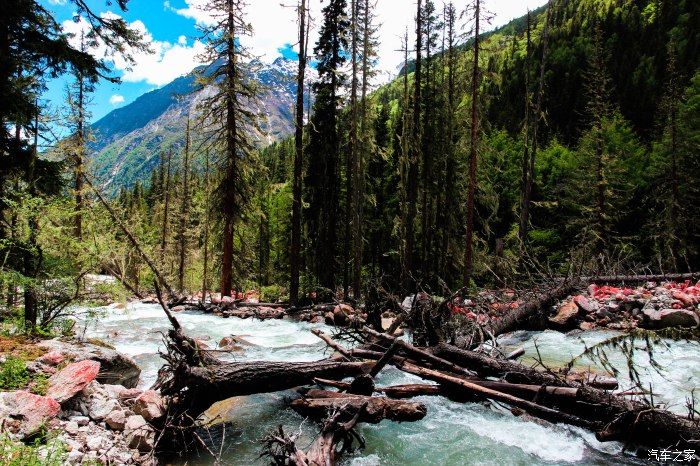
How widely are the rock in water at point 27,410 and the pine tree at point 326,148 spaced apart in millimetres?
17608

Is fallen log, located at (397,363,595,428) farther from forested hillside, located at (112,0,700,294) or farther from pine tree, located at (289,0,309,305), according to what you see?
pine tree, located at (289,0,309,305)

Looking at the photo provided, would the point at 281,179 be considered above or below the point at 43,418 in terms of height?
above

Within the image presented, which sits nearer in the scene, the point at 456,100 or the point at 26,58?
the point at 26,58

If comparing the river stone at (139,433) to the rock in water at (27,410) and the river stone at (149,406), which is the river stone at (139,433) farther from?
the rock in water at (27,410)

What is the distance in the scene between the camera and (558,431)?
5.44 metres

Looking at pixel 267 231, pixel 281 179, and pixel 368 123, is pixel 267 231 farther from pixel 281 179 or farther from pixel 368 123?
pixel 368 123

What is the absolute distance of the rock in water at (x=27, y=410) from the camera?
4.07 metres

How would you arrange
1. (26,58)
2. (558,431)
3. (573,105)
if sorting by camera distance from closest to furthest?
(558,431)
(26,58)
(573,105)

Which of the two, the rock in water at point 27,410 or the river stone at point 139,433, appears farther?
the river stone at point 139,433

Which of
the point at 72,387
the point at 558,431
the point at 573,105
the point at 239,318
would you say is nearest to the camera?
the point at 72,387

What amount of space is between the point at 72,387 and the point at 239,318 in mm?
10590

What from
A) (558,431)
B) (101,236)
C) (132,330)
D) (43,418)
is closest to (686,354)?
(558,431)

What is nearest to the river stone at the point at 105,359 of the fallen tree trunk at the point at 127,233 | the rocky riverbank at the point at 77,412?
the rocky riverbank at the point at 77,412

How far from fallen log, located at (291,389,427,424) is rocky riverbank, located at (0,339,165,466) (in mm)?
2033
